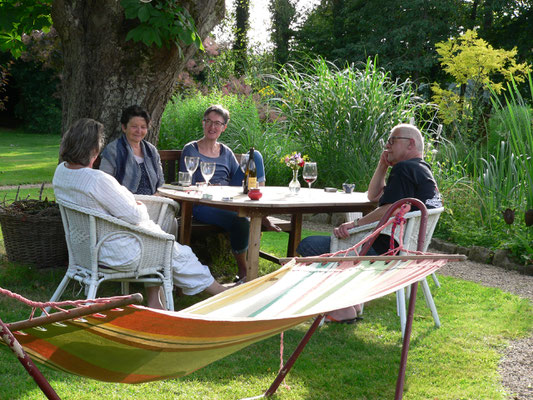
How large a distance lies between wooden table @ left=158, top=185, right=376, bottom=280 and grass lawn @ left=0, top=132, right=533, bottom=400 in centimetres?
58

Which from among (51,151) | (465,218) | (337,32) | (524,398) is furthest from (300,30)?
Result: (524,398)

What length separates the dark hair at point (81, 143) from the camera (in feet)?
11.4

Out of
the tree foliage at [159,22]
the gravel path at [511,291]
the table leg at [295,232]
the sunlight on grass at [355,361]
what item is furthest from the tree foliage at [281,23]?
the sunlight on grass at [355,361]

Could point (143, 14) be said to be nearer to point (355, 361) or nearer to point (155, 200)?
point (155, 200)

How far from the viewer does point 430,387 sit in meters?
3.15

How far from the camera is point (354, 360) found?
3.46 meters

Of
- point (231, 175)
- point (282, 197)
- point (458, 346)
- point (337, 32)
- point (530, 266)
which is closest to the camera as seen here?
point (458, 346)

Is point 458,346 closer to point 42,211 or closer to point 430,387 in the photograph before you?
point 430,387

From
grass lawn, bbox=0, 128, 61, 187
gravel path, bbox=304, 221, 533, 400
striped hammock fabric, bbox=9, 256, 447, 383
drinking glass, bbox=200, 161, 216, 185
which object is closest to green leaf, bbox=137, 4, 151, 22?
drinking glass, bbox=200, 161, 216, 185

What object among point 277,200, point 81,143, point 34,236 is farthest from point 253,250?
point 34,236

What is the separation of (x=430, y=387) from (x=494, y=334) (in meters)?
1.11

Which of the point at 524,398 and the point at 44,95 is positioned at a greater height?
the point at 44,95

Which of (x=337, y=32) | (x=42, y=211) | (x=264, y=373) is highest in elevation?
(x=337, y=32)

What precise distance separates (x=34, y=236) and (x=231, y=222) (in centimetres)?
152
